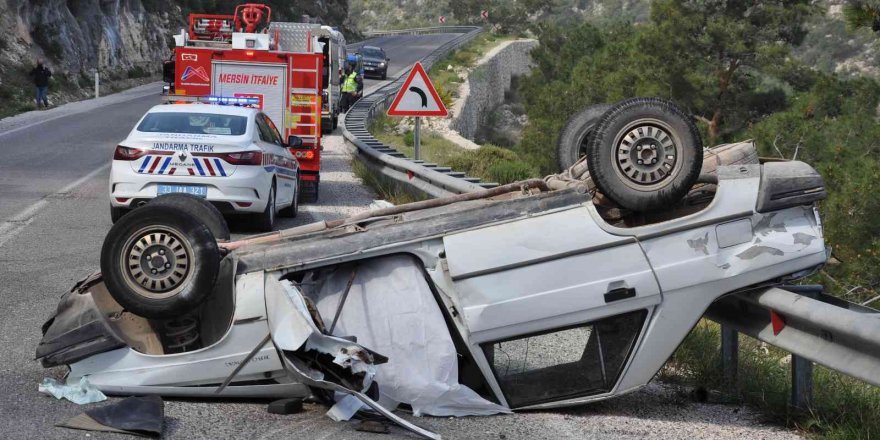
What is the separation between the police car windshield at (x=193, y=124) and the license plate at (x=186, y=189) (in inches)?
27.2

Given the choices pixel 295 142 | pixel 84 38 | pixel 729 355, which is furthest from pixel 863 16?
pixel 84 38

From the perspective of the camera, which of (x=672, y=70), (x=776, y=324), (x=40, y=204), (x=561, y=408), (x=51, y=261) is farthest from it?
(x=672, y=70)

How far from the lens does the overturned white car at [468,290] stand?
5.81 metres

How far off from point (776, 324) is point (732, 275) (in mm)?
335

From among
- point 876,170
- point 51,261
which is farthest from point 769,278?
point 876,170

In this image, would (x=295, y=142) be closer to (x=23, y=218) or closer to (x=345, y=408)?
(x=23, y=218)

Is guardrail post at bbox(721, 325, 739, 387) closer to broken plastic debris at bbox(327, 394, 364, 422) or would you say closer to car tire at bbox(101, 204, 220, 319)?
broken plastic debris at bbox(327, 394, 364, 422)

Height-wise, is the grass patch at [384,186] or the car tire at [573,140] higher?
the car tire at [573,140]

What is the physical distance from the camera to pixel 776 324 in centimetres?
579

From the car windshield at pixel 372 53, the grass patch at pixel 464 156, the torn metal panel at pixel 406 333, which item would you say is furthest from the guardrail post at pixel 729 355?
the car windshield at pixel 372 53

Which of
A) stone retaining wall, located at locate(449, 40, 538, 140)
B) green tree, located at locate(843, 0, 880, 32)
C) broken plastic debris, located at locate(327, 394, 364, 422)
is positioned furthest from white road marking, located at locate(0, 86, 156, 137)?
broken plastic debris, located at locate(327, 394, 364, 422)

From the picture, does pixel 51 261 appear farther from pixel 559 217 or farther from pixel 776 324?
pixel 776 324

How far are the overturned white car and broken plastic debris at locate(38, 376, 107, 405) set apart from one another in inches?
2.6

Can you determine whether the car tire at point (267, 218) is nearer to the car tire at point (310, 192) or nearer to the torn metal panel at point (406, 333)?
the car tire at point (310, 192)
